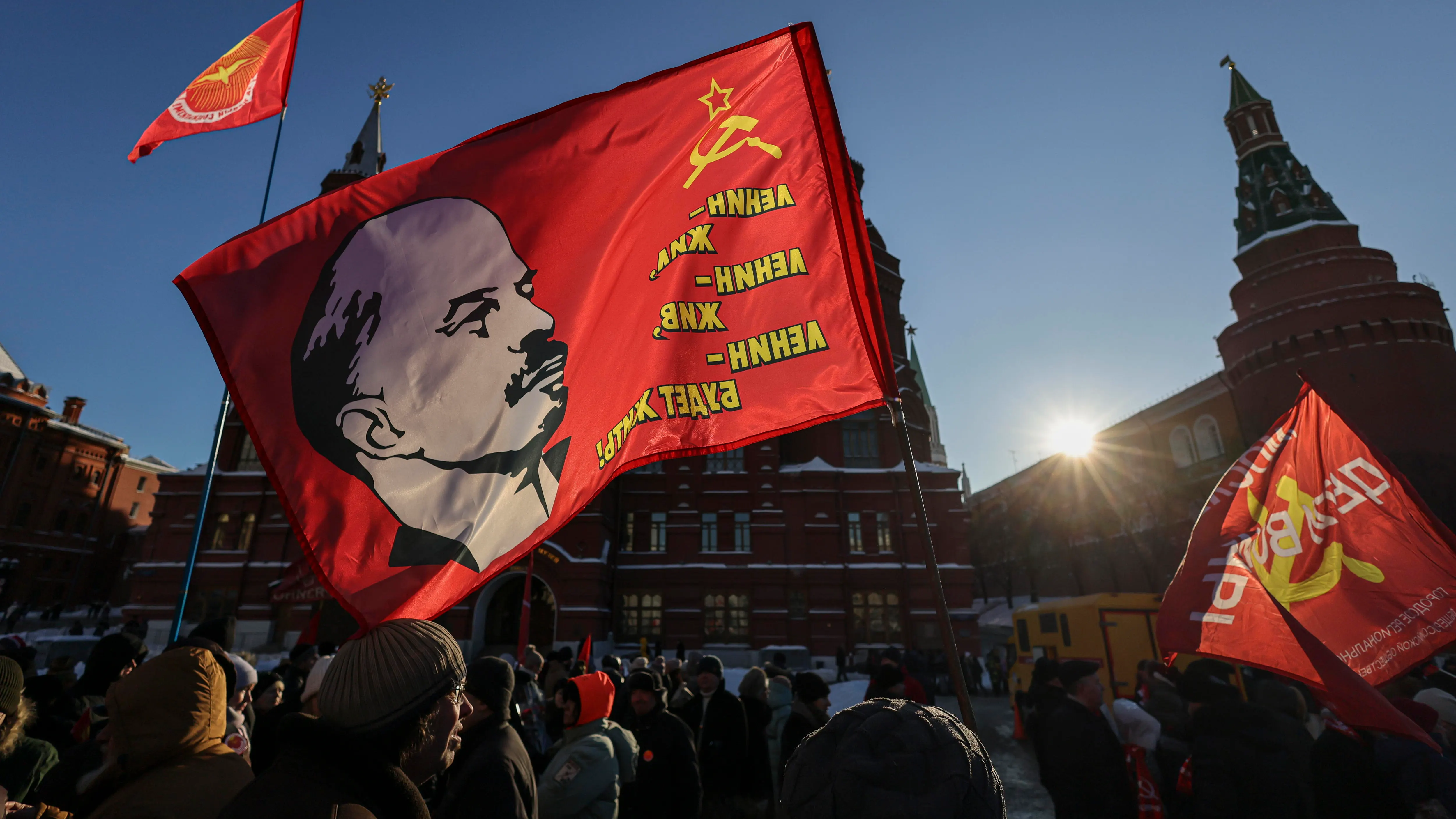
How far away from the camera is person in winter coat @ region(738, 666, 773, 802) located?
533cm

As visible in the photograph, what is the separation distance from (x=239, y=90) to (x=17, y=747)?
7061mm

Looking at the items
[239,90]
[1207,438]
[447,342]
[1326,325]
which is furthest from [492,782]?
[1207,438]

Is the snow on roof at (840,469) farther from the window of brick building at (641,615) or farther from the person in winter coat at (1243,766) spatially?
the person in winter coat at (1243,766)

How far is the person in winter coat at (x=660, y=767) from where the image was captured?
4594 mm

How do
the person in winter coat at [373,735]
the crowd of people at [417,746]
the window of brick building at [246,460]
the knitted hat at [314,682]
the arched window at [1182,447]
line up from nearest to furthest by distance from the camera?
1. the crowd of people at [417,746]
2. the person in winter coat at [373,735]
3. the knitted hat at [314,682]
4. the window of brick building at [246,460]
5. the arched window at [1182,447]

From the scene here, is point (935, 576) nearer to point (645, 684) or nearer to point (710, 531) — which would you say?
point (645, 684)

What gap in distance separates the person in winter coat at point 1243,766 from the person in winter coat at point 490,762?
420 centimetres

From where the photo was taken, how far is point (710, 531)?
89.7 feet

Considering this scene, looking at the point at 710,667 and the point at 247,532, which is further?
the point at 247,532

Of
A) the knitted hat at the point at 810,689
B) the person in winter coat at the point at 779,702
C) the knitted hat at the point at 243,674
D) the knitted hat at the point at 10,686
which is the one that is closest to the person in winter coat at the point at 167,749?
the knitted hat at the point at 10,686

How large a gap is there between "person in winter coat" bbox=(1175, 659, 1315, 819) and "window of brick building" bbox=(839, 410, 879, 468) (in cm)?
2446

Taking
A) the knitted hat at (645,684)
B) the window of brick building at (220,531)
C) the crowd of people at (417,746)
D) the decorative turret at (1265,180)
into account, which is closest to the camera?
Answer: the crowd of people at (417,746)

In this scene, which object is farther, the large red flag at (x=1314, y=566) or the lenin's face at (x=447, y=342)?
the large red flag at (x=1314, y=566)

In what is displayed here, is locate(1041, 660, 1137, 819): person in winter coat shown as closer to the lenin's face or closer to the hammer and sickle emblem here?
the lenin's face
